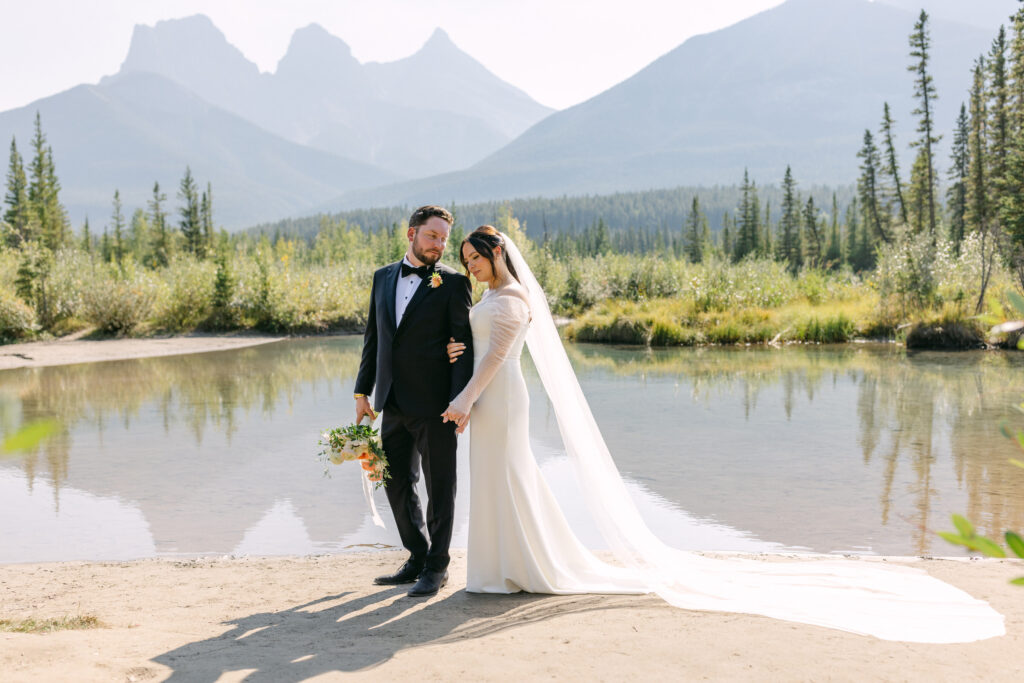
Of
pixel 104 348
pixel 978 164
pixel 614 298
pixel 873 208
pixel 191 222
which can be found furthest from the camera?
pixel 191 222

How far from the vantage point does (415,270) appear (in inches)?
199

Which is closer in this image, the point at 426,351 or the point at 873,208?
the point at 426,351

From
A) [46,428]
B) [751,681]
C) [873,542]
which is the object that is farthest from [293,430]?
[46,428]

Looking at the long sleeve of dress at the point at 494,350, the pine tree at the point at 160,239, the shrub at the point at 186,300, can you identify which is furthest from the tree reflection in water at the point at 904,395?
the pine tree at the point at 160,239

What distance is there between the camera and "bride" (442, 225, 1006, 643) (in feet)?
15.1

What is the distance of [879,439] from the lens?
10.2 meters

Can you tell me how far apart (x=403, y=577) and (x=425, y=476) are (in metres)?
0.60

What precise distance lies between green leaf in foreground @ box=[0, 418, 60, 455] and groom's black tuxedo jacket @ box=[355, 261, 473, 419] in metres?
3.91

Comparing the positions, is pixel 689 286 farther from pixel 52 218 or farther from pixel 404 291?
pixel 52 218

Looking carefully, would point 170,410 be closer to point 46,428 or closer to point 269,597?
point 269,597

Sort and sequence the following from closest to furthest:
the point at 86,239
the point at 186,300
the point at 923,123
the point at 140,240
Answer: the point at 186,300, the point at 923,123, the point at 86,239, the point at 140,240

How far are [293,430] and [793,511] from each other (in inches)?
274

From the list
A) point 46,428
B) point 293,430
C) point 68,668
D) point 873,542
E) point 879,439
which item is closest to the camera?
point 46,428

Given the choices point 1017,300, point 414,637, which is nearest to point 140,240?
point 414,637
